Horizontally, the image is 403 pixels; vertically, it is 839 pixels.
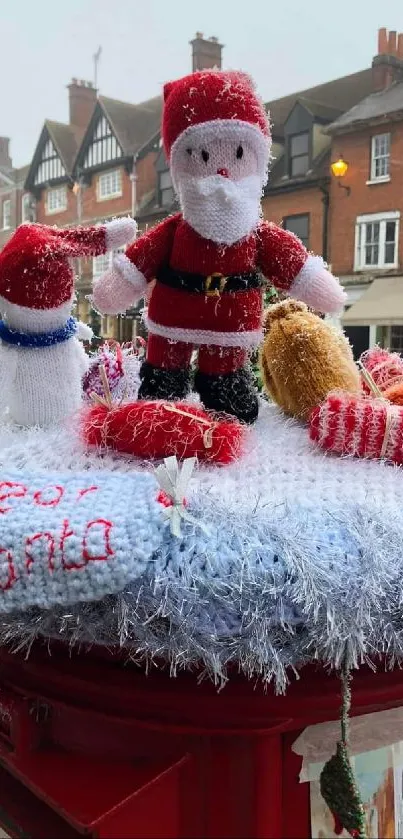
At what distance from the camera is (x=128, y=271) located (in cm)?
71

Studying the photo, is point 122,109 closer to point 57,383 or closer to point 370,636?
point 57,383

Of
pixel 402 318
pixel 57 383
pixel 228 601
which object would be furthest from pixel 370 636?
pixel 402 318

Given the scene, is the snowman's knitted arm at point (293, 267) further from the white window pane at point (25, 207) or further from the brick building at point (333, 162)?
the white window pane at point (25, 207)

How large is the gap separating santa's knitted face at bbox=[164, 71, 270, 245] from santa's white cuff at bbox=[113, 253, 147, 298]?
81 millimetres

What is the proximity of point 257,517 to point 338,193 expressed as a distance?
16.9 feet

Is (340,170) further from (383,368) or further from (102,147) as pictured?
(383,368)

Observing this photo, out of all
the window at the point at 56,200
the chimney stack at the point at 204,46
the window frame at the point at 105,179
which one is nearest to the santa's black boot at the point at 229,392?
the chimney stack at the point at 204,46

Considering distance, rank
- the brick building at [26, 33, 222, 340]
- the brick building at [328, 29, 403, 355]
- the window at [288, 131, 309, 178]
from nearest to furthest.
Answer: the brick building at [26, 33, 222, 340] < the brick building at [328, 29, 403, 355] < the window at [288, 131, 309, 178]

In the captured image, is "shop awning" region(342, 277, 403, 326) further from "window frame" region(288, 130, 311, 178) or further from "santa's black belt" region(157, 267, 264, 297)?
"santa's black belt" region(157, 267, 264, 297)

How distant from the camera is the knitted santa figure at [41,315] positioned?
668 mm

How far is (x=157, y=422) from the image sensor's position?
55cm

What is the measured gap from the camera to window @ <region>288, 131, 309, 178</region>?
201 inches

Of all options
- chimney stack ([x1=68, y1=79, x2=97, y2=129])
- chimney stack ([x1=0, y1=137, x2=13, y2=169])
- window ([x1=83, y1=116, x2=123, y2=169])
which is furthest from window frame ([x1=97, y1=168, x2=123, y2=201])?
chimney stack ([x1=68, y1=79, x2=97, y2=129])

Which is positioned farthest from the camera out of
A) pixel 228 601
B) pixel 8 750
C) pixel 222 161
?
pixel 222 161
